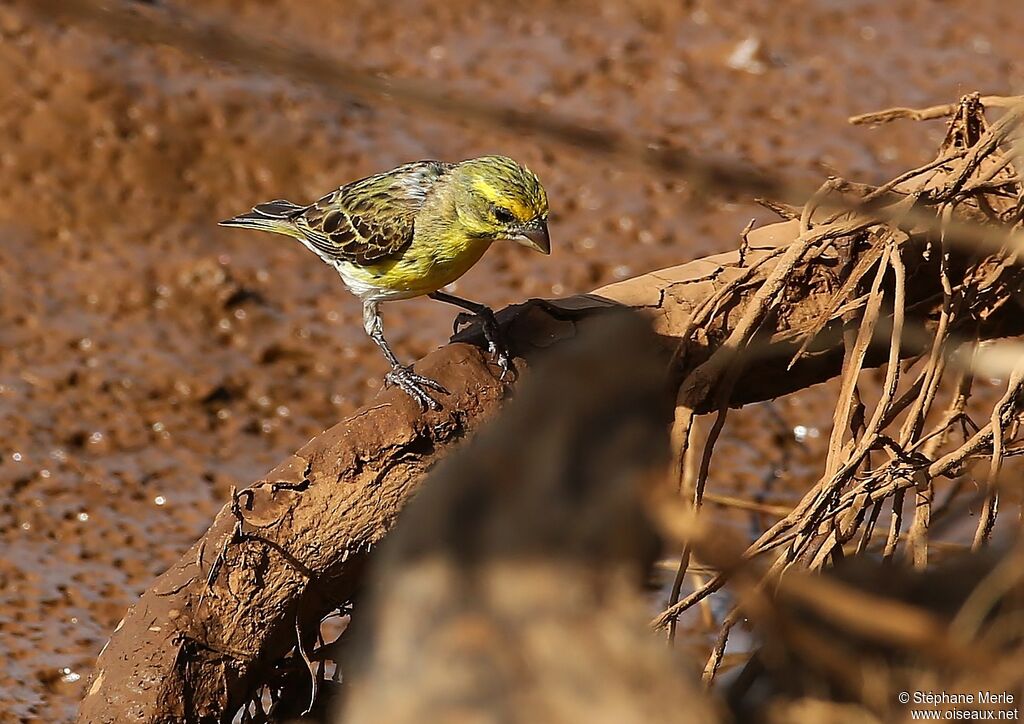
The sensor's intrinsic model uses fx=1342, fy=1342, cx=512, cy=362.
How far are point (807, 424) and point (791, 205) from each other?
2.61 metres

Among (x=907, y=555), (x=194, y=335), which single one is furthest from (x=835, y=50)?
(x=907, y=555)

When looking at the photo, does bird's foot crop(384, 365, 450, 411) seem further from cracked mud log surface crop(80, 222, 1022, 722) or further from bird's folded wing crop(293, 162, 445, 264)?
bird's folded wing crop(293, 162, 445, 264)

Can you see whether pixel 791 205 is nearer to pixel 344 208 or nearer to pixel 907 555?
pixel 907 555

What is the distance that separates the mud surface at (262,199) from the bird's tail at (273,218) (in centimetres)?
85

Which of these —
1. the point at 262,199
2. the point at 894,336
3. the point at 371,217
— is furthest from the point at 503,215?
the point at 262,199

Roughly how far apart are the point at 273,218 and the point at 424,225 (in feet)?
3.72

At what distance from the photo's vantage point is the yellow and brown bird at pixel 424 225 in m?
4.66

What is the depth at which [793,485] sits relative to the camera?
229 inches

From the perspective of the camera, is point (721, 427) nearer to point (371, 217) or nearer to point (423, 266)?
point (423, 266)

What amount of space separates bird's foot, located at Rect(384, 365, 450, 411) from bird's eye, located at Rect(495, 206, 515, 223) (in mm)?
1261

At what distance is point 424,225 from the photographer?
483 cm

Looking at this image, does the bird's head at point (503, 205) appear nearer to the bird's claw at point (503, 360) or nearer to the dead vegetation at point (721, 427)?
the dead vegetation at point (721, 427)

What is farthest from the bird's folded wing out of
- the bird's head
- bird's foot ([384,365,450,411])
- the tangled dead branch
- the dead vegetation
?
the tangled dead branch

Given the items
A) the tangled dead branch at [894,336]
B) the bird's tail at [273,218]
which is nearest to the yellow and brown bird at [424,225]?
the bird's tail at [273,218]
